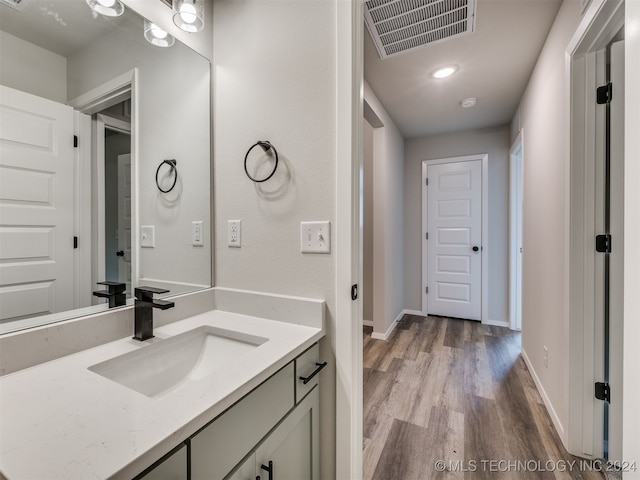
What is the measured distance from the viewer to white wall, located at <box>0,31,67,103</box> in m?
0.77

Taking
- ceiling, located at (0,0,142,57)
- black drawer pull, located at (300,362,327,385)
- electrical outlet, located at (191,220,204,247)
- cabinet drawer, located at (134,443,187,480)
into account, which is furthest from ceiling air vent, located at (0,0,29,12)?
black drawer pull, located at (300,362,327,385)

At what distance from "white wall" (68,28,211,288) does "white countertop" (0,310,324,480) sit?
478 millimetres

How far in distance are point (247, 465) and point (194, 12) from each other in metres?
1.57

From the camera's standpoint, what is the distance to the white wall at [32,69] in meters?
0.77

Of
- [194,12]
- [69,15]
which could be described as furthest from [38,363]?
[194,12]

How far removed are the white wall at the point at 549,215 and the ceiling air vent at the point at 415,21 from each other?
20.5 inches

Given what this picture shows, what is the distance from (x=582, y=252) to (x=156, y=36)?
2.19 metres

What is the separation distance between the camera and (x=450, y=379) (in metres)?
2.25

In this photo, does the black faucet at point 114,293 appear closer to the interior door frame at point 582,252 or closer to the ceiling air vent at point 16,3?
the ceiling air vent at point 16,3

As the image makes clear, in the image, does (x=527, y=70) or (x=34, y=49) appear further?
(x=527, y=70)

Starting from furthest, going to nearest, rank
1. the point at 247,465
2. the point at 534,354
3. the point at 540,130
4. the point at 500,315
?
1. the point at 500,315
2. the point at 534,354
3. the point at 540,130
4. the point at 247,465

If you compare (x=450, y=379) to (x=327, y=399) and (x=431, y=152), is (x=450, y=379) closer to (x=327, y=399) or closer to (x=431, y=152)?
(x=327, y=399)

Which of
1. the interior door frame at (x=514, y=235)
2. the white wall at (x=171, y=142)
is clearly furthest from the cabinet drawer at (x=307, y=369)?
the interior door frame at (x=514, y=235)

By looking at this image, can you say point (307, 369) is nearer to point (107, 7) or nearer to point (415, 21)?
point (107, 7)
